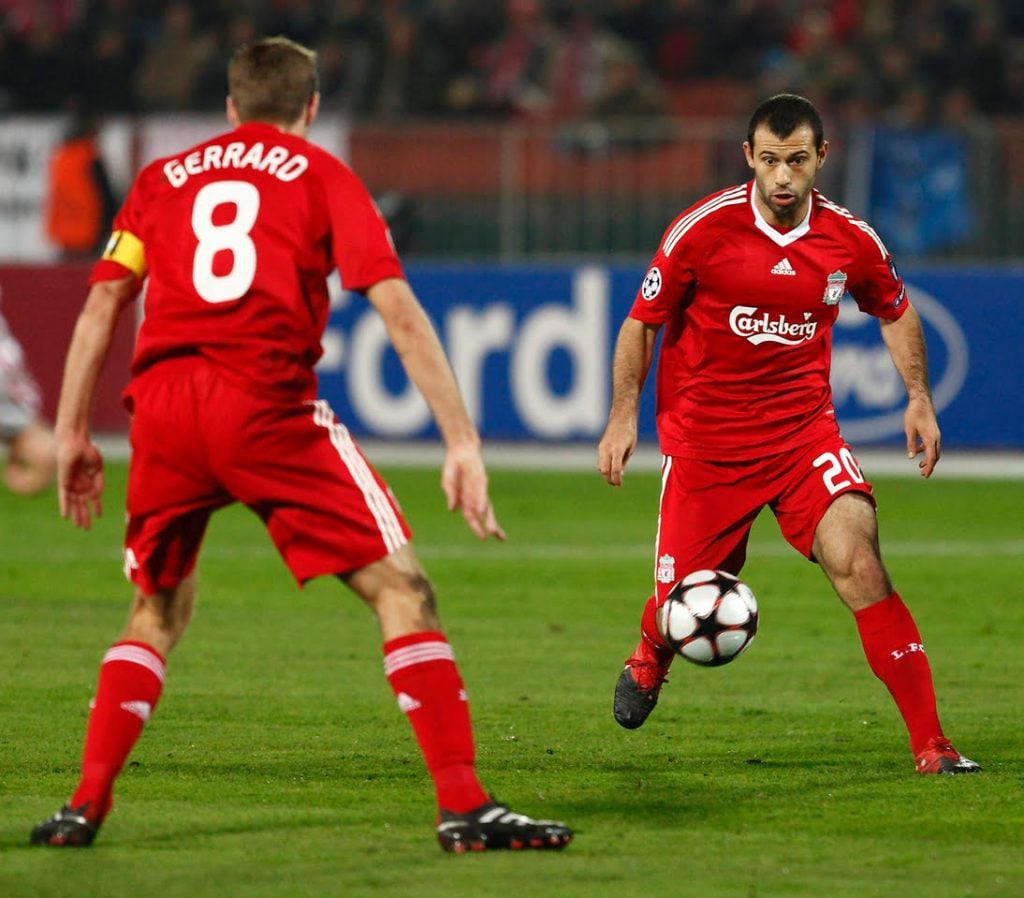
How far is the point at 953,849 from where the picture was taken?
5.66 m

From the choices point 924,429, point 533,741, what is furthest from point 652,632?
point 924,429

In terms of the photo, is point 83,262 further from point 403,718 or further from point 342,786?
point 342,786

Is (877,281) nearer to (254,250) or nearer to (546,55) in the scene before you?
(254,250)

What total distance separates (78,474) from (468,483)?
3.62ft

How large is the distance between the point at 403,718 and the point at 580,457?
11061 millimetres

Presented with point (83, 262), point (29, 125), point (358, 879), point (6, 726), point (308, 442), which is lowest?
point (358, 879)

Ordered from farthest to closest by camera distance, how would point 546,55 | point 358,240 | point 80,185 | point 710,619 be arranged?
point 546,55 < point 80,185 < point 710,619 < point 358,240

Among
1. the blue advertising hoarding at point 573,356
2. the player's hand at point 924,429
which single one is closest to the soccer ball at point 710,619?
the player's hand at point 924,429

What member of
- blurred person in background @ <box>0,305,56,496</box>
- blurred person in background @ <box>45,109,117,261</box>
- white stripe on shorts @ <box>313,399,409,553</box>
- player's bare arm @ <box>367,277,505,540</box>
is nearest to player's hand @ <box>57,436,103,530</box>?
white stripe on shorts @ <box>313,399,409,553</box>

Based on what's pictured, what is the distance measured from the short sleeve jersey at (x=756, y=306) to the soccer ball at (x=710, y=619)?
1.45ft

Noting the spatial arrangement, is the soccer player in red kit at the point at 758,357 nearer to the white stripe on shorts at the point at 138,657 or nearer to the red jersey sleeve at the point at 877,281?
the red jersey sleeve at the point at 877,281

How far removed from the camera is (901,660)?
22.9ft

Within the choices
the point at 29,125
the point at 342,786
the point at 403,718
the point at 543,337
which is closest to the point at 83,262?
the point at 29,125

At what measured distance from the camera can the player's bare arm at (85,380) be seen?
18.3ft
